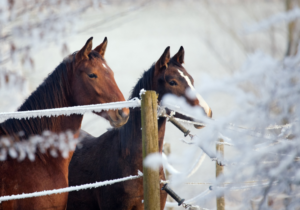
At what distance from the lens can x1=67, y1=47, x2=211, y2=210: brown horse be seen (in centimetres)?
262

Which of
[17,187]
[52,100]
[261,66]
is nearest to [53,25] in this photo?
[52,100]

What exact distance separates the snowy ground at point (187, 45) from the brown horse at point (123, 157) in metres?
0.61

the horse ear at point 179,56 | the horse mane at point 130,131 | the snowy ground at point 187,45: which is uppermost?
the snowy ground at point 187,45

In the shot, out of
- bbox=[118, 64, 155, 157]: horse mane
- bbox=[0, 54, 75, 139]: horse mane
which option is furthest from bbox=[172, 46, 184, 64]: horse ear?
bbox=[0, 54, 75, 139]: horse mane

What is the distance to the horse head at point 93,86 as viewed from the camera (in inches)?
95.0

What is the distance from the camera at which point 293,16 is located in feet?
3.51

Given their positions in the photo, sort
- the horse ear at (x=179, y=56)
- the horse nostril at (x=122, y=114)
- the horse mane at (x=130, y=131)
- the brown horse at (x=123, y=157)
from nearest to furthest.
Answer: the horse nostril at (x=122, y=114) → the brown horse at (x=123, y=157) → the horse mane at (x=130, y=131) → the horse ear at (x=179, y=56)

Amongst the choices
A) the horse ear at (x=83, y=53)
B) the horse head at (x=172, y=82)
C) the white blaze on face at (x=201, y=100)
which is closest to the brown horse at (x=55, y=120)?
the horse ear at (x=83, y=53)

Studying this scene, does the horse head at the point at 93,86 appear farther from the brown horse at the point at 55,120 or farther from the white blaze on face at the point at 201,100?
the white blaze on face at the point at 201,100

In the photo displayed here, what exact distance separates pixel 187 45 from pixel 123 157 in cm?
2246

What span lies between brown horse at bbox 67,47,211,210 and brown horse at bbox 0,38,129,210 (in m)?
0.41

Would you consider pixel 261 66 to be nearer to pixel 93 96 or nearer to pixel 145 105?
pixel 145 105

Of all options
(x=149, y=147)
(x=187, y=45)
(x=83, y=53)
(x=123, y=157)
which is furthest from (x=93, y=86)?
(x=187, y=45)

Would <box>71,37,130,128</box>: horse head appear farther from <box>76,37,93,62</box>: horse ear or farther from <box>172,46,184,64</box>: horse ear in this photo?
<box>172,46,184,64</box>: horse ear
